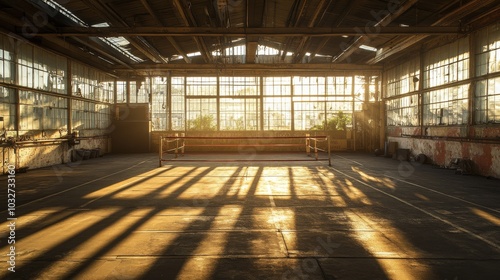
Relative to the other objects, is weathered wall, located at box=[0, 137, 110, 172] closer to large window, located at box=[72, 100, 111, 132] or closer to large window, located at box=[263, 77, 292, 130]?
large window, located at box=[72, 100, 111, 132]

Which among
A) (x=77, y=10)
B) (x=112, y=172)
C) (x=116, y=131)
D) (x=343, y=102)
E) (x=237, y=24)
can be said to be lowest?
(x=112, y=172)

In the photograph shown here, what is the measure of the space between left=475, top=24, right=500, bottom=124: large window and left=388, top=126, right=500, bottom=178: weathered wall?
43 cm

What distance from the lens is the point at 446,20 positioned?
11438mm

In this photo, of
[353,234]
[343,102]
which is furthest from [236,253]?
[343,102]

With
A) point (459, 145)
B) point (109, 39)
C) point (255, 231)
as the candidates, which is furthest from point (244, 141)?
point (255, 231)

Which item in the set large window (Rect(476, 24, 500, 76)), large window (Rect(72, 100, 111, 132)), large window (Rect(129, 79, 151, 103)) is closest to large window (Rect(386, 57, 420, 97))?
large window (Rect(476, 24, 500, 76))

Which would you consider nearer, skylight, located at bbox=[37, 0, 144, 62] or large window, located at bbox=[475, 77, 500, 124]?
large window, located at bbox=[475, 77, 500, 124]

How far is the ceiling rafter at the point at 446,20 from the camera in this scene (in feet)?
32.2

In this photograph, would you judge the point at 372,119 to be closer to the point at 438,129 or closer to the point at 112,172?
the point at 438,129

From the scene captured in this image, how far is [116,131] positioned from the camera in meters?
20.7

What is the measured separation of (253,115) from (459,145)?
1207cm

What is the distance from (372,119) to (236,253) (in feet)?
59.4

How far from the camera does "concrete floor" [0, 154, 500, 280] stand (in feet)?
11.1

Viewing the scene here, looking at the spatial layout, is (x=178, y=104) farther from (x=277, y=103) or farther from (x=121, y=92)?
(x=277, y=103)
